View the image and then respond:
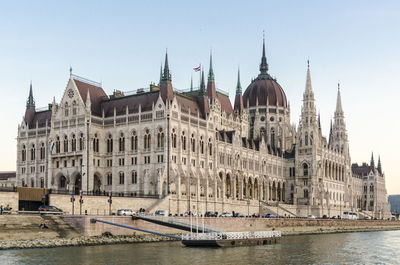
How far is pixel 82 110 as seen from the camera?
11588 centimetres

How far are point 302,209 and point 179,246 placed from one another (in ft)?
262

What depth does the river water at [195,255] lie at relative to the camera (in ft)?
193

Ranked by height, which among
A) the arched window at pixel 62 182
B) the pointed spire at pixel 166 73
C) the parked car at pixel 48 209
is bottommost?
the parked car at pixel 48 209

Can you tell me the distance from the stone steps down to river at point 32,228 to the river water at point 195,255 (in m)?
5.00

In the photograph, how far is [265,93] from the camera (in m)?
173

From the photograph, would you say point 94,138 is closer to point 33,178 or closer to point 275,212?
point 33,178

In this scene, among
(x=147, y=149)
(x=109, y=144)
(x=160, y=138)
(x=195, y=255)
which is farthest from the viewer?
(x=109, y=144)

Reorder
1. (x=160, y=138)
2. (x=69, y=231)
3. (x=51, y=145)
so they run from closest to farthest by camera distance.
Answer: (x=69, y=231)
(x=160, y=138)
(x=51, y=145)

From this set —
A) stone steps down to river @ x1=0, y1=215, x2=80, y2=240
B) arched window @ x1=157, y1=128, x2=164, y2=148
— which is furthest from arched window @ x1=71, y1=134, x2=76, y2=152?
stone steps down to river @ x1=0, y1=215, x2=80, y2=240

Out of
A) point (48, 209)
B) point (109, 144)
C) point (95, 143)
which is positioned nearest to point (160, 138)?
point (109, 144)

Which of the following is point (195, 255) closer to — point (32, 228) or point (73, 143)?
point (32, 228)

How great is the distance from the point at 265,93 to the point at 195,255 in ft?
372

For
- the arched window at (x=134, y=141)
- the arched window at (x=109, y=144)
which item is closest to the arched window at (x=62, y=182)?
the arched window at (x=109, y=144)

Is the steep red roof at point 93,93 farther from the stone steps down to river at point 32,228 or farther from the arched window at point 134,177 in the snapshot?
the stone steps down to river at point 32,228
